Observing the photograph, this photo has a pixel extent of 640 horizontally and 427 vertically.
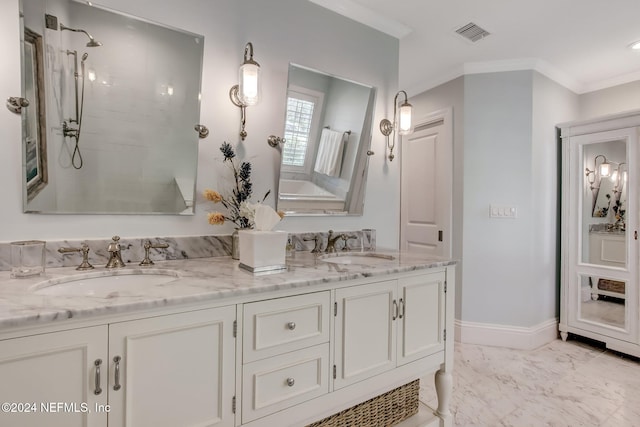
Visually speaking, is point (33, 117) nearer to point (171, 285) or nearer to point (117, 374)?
point (171, 285)

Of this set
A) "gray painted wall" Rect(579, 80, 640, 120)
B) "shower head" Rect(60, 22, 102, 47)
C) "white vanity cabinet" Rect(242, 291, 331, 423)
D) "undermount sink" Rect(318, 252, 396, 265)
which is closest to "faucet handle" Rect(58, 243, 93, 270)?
"white vanity cabinet" Rect(242, 291, 331, 423)

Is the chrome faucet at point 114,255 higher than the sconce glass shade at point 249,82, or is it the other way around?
the sconce glass shade at point 249,82

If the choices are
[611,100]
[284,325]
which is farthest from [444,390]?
[611,100]

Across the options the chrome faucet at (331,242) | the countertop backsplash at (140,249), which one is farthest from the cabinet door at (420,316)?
the countertop backsplash at (140,249)

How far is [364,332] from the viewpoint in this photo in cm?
138

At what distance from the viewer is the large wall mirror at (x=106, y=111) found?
1.29m

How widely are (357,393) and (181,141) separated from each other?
1.38 metres

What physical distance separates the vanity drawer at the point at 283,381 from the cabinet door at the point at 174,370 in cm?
7

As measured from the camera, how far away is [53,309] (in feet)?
2.67

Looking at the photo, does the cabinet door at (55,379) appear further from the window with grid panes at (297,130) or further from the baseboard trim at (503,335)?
the baseboard trim at (503,335)

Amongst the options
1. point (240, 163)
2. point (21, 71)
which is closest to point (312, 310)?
point (240, 163)

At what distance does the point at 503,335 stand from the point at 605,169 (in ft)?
5.37

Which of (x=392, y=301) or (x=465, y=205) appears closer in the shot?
(x=392, y=301)

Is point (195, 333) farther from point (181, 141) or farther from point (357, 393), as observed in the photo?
point (181, 141)
